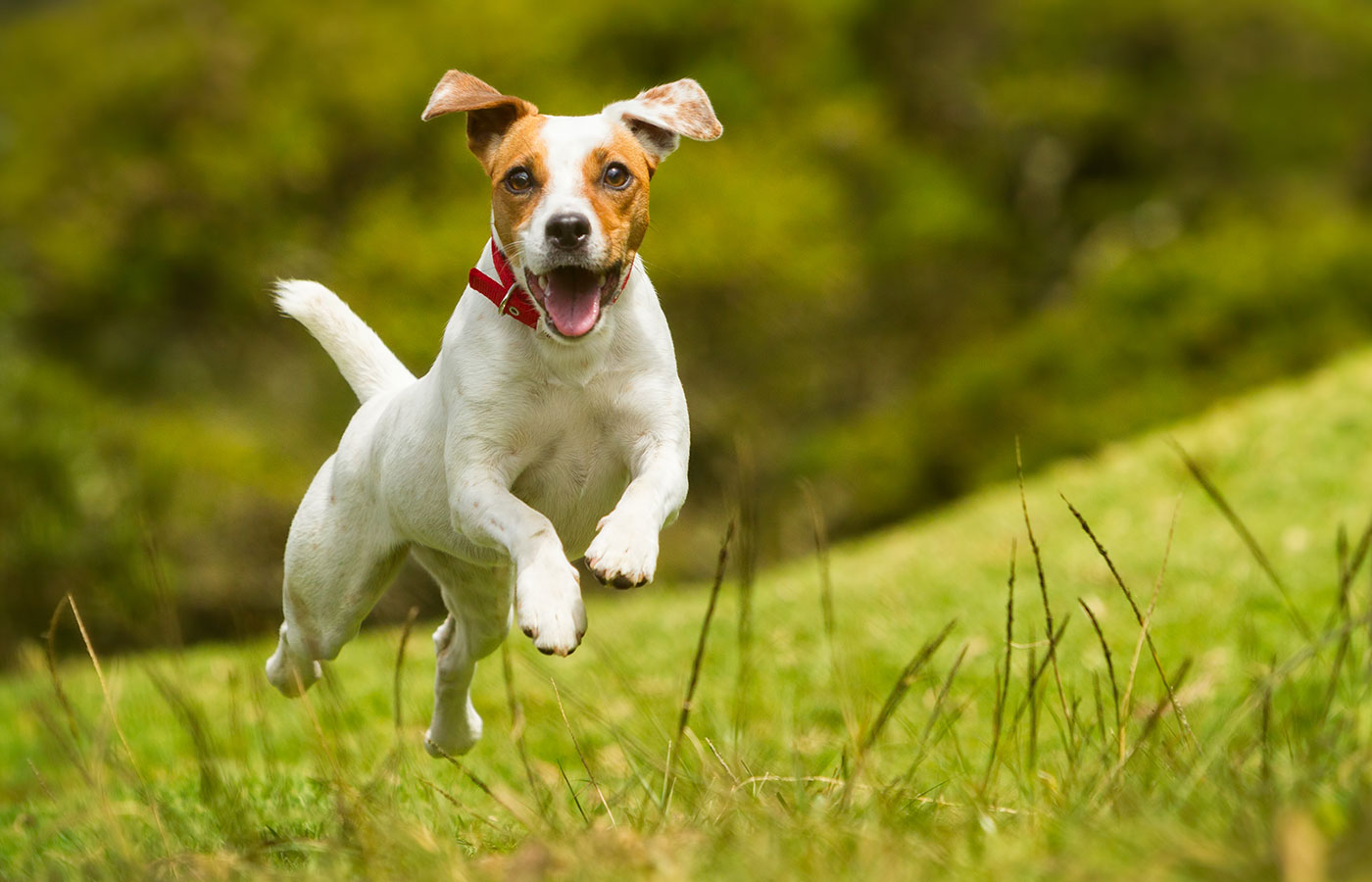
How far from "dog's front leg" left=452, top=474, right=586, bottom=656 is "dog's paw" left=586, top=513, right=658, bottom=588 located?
94mm

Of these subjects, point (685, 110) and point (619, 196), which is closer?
point (619, 196)

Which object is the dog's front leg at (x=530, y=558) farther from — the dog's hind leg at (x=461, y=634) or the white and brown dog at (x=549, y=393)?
the dog's hind leg at (x=461, y=634)

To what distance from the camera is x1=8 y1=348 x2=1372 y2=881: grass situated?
2496 mm

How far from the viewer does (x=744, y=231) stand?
24000 millimetres

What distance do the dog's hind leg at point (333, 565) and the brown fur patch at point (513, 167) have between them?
3.33 feet

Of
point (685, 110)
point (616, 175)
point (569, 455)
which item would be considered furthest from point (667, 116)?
point (569, 455)

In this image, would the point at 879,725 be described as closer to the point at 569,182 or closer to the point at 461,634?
the point at 569,182

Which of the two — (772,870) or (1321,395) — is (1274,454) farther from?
(772,870)

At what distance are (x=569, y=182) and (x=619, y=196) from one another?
5.3 inches

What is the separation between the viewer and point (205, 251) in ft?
81.5

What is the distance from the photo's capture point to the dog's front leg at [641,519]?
111 inches

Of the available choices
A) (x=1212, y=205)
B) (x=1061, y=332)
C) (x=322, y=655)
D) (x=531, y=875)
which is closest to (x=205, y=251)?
(x=1061, y=332)

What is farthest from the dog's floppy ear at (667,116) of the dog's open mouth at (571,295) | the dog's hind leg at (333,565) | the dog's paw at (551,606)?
the dog's hind leg at (333,565)

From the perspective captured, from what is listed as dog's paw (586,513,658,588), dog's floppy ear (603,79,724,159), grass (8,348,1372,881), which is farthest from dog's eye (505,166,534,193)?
grass (8,348,1372,881)
